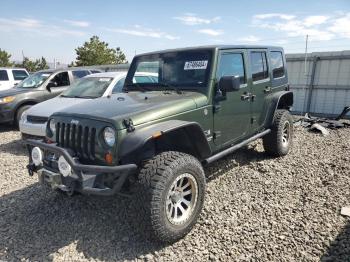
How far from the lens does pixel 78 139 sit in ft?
10.7

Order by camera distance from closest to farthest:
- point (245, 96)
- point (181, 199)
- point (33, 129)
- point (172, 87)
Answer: point (181, 199), point (172, 87), point (245, 96), point (33, 129)

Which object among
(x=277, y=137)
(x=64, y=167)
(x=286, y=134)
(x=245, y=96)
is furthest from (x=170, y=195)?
(x=286, y=134)

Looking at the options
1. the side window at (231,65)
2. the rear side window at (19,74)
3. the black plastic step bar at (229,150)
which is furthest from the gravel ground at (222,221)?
the rear side window at (19,74)

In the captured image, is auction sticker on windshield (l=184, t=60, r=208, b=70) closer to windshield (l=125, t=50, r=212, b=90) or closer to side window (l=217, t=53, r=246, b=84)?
windshield (l=125, t=50, r=212, b=90)

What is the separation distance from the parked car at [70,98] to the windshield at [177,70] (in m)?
2.04

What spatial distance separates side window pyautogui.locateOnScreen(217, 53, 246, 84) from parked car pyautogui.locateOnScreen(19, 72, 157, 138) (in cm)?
301

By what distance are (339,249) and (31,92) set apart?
7830 millimetres

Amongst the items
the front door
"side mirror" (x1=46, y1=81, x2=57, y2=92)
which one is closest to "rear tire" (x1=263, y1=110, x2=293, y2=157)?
the front door

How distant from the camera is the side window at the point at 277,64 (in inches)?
217

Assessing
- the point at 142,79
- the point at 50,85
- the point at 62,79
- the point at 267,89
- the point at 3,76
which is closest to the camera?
the point at 142,79

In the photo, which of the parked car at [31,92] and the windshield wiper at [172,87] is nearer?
the windshield wiper at [172,87]

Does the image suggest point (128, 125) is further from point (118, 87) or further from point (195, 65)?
point (118, 87)

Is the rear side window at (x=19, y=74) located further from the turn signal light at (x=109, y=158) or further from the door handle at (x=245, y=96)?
the turn signal light at (x=109, y=158)

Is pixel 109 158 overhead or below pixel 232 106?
below
